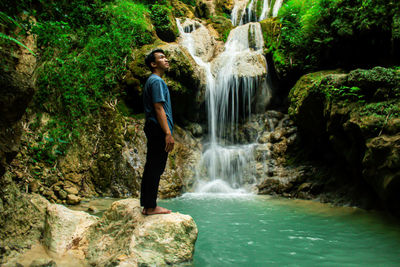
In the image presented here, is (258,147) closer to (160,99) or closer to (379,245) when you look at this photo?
(379,245)

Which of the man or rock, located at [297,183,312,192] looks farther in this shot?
rock, located at [297,183,312,192]

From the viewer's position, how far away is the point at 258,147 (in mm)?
8273

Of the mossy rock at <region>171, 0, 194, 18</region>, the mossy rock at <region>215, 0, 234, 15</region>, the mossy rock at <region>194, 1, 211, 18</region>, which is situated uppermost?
the mossy rock at <region>215, 0, 234, 15</region>

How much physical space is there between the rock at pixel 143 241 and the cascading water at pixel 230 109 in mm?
5016

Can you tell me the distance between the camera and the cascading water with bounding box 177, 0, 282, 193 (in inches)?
315

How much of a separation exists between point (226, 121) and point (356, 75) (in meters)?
5.30

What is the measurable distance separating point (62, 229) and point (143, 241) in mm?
1078

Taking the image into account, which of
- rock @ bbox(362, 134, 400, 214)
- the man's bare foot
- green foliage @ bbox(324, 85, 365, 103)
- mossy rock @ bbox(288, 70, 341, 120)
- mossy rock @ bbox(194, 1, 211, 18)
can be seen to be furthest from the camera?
mossy rock @ bbox(194, 1, 211, 18)

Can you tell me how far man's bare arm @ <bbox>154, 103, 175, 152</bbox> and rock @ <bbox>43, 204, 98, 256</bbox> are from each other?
153 cm

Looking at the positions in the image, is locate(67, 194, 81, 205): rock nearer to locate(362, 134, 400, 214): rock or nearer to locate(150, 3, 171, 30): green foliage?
locate(362, 134, 400, 214): rock

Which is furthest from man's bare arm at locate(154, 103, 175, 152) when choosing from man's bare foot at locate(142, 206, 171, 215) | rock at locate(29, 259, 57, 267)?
rock at locate(29, 259, 57, 267)

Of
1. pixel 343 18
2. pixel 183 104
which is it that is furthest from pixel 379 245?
pixel 183 104

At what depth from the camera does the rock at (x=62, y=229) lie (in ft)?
8.47

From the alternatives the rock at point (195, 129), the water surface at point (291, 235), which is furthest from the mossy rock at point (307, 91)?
the rock at point (195, 129)
